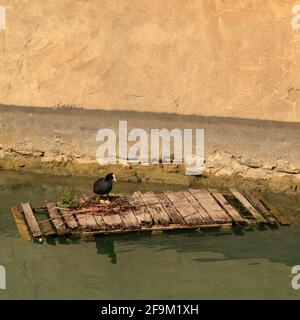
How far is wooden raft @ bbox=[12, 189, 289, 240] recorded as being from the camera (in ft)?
49.0

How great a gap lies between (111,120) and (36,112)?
1.70 m

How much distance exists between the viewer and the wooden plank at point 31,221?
48.3 ft

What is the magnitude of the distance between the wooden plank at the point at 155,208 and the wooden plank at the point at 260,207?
2.00 metres

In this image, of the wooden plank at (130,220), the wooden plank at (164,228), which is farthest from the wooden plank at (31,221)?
the wooden plank at (130,220)

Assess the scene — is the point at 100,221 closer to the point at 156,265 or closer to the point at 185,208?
the point at 156,265

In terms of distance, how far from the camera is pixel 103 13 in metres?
17.6

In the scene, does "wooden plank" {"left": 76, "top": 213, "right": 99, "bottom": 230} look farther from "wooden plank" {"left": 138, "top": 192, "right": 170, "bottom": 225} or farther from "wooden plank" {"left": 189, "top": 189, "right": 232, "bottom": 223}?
"wooden plank" {"left": 189, "top": 189, "right": 232, "bottom": 223}

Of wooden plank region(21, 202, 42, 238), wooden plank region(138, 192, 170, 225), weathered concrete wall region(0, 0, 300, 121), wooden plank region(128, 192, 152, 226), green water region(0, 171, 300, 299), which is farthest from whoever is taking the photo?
weathered concrete wall region(0, 0, 300, 121)

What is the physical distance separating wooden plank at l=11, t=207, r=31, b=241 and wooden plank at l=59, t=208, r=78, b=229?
29.4 inches

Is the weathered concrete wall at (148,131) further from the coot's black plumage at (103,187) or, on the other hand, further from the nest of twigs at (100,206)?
the coot's black plumage at (103,187)

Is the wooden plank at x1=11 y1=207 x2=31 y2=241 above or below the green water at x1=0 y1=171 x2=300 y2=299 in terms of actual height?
above

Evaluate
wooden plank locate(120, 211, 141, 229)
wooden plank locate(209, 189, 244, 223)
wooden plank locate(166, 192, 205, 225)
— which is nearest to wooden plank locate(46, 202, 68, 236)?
wooden plank locate(120, 211, 141, 229)

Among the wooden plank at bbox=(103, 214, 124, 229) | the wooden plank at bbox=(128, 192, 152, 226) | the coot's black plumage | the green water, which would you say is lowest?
the green water

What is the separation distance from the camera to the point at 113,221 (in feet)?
49.5
